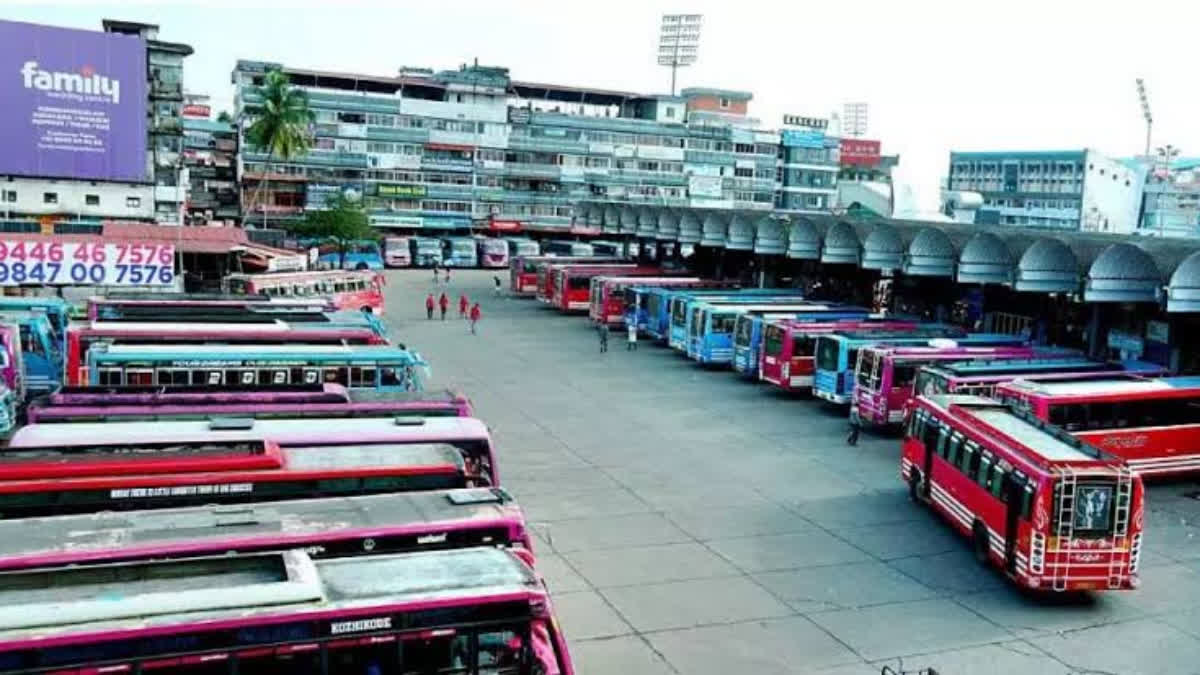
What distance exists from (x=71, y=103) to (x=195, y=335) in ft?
102

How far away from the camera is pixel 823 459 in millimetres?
22812

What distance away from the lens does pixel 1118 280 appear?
28984 millimetres

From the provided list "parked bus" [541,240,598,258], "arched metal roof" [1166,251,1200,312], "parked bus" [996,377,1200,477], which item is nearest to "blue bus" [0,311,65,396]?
"parked bus" [996,377,1200,477]

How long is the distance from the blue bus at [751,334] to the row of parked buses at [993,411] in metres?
0.05

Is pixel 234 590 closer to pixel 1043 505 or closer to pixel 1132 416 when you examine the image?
pixel 1043 505

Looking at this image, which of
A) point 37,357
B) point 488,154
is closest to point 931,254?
point 37,357

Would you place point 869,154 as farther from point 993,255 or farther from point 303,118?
point 993,255

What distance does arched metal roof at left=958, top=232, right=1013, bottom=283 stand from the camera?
33969mm

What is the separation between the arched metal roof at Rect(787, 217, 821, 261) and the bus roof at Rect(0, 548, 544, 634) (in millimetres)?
34799

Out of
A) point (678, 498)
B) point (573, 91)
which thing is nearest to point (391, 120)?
point (573, 91)

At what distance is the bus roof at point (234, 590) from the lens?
820 centimetres

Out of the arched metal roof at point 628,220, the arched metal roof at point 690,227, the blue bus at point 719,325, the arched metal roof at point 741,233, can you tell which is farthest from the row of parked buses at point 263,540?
the arched metal roof at point 628,220

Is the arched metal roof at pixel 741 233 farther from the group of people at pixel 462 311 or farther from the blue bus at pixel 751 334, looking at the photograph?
the blue bus at pixel 751 334

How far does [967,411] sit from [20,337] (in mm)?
19808
